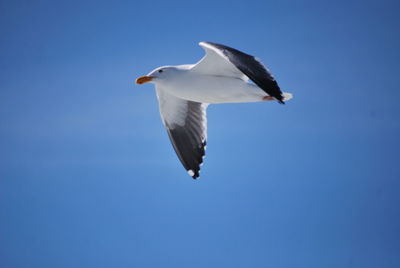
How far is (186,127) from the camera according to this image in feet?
23.6

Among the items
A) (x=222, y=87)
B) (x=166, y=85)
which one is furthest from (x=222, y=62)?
(x=166, y=85)

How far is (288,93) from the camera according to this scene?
622 cm

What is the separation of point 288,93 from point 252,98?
44 centimetres

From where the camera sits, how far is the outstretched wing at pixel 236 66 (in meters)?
5.19

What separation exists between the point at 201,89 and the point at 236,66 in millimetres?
Answer: 1080

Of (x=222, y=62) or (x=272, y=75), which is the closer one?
(x=272, y=75)

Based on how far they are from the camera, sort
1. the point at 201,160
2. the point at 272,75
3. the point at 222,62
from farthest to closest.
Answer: the point at 201,160, the point at 222,62, the point at 272,75

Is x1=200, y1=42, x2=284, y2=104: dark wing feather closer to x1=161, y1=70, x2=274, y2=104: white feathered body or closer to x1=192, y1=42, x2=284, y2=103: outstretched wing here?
x1=192, y1=42, x2=284, y2=103: outstretched wing

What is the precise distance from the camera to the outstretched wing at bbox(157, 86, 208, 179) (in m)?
7.11

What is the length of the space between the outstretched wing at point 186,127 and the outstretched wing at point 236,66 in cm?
100

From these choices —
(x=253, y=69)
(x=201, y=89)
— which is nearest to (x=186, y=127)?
(x=201, y=89)

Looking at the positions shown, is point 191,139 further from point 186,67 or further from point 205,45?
point 205,45

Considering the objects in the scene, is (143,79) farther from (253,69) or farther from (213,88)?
(253,69)

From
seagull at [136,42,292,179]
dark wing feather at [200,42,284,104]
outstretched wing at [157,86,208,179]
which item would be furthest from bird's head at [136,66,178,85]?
outstretched wing at [157,86,208,179]
